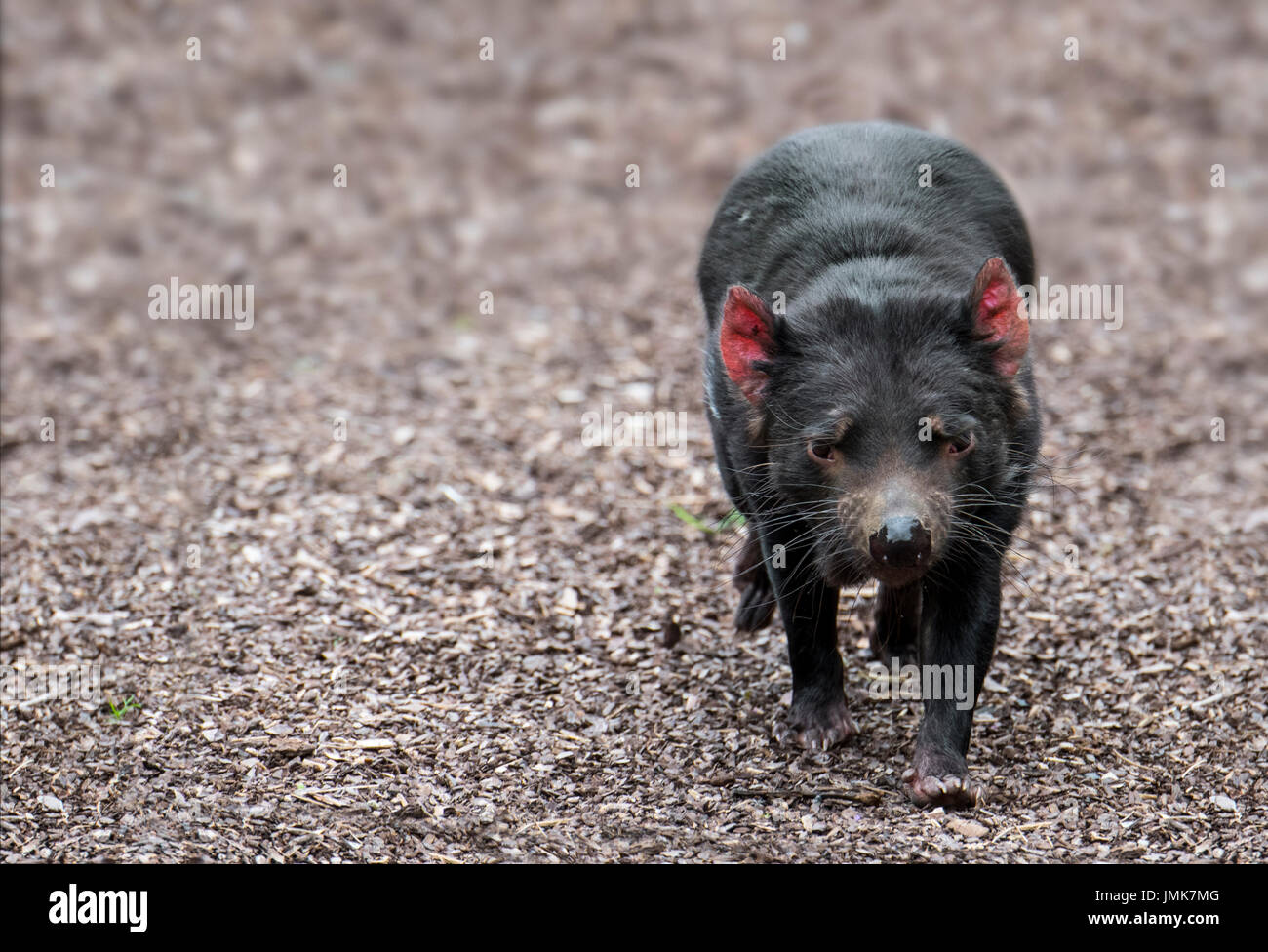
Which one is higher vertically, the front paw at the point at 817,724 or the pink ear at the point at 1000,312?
the pink ear at the point at 1000,312

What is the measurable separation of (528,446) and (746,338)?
2.44m

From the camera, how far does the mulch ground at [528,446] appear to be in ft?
13.4

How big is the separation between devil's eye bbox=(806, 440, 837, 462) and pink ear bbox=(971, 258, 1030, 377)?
17.9 inches

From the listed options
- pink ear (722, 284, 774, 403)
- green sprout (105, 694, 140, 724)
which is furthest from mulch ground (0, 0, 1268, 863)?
pink ear (722, 284, 774, 403)

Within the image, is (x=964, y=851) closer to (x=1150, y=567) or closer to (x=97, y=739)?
(x=1150, y=567)

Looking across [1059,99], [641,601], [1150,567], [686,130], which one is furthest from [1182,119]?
[641,601]

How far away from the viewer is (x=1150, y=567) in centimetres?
523

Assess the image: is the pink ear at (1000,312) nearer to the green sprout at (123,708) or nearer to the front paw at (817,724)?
the front paw at (817,724)

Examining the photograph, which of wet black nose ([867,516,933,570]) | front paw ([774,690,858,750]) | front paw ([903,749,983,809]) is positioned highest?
wet black nose ([867,516,933,570])

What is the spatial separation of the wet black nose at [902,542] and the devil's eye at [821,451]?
0.24m

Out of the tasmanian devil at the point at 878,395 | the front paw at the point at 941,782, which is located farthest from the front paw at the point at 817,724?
the front paw at the point at 941,782

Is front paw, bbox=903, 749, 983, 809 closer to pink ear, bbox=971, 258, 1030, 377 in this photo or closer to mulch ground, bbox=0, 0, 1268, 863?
mulch ground, bbox=0, 0, 1268, 863

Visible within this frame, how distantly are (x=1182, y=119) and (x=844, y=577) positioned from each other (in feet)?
19.5

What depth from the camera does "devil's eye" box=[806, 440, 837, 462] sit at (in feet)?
12.1
